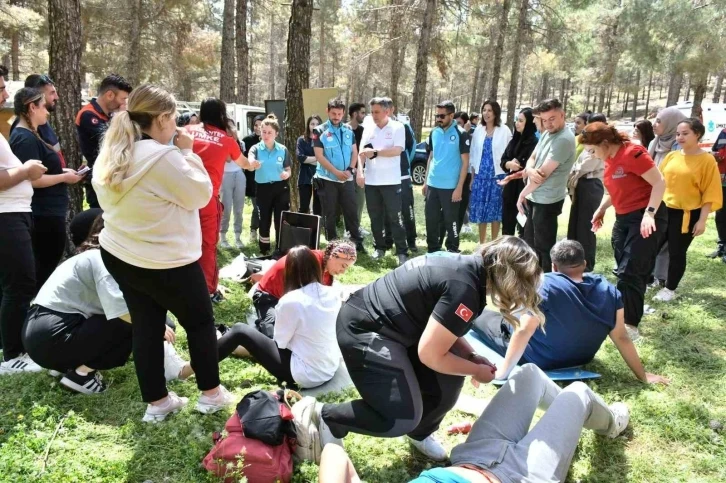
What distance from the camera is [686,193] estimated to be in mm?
4633

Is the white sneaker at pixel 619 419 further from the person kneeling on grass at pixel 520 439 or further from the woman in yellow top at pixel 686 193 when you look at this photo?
the woman in yellow top at pixel 686 193

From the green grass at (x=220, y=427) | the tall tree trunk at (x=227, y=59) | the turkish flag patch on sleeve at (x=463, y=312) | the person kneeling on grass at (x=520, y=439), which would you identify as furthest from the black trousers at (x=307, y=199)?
the tall tree trunk at (x=227, y=59)

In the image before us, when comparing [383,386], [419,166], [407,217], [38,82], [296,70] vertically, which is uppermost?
[296,70]

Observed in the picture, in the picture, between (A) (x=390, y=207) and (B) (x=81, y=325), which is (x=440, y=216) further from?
(B) (x=81, y=325)

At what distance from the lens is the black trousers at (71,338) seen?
279cm

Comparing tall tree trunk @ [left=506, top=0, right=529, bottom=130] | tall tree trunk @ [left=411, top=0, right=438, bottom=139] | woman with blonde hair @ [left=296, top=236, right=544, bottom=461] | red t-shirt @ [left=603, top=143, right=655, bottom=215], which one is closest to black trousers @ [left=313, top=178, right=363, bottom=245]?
red t-shirt @ [left=603, top=143, right=655, bottom=215]

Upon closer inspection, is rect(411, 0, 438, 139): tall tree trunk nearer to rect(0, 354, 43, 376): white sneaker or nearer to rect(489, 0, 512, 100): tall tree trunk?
rect(489, 0, 512, 100): tall tree trunk

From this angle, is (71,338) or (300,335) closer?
(71,338)

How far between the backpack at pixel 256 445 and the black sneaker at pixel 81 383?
1.02 metres

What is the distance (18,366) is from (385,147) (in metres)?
3.97

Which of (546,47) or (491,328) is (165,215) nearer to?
(491,328)

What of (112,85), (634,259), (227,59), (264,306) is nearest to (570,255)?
(634,259)

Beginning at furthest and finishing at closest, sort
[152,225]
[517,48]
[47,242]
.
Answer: [517,48], [47,242], [152,225]

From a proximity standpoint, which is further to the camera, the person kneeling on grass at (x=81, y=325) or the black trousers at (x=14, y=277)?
the black trousers at (x=14, y=277)
